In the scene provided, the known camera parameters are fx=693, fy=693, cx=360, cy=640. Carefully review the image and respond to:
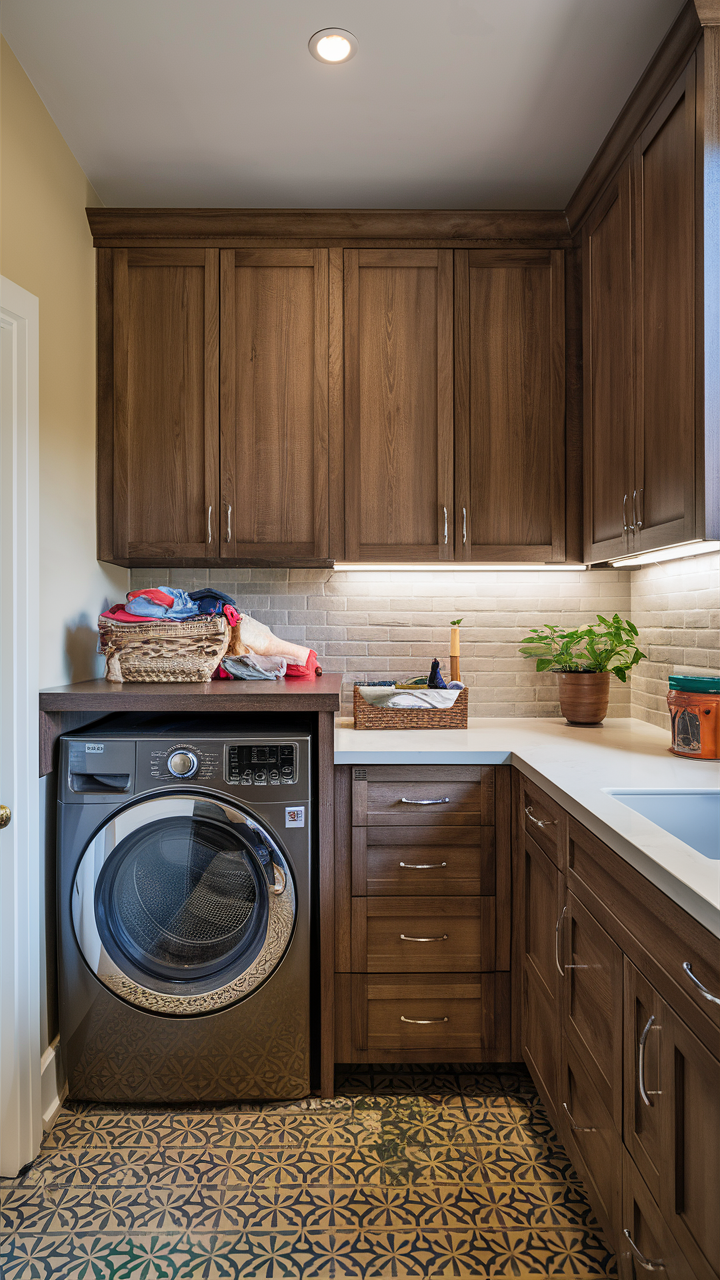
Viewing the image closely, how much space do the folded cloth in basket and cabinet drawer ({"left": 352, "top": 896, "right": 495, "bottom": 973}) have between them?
59cm

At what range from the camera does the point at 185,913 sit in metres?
1.84

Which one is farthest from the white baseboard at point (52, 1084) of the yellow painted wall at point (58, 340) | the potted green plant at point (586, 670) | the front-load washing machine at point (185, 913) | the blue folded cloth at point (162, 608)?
the potted green plant at point (586, 670)

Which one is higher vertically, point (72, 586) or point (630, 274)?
point (630, 274)

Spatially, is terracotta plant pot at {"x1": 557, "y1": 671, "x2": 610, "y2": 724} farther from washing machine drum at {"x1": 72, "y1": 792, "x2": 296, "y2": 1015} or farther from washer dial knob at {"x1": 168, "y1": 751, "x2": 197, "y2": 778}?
washer dial knob at {"x1": 168, "y1": 751, "x2": 197, "y2": 778}

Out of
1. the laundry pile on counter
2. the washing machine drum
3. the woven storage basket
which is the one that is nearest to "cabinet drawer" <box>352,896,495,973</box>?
the washing machine drum

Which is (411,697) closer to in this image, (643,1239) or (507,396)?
(507,396)

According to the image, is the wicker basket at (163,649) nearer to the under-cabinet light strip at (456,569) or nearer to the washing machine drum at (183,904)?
the washing machine drum at (183,904)

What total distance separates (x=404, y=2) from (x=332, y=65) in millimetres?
239

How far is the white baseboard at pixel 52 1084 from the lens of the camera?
1.79 meters

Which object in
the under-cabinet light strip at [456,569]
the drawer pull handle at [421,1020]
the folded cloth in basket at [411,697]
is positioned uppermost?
the under-cabinet light strip at [456,569]

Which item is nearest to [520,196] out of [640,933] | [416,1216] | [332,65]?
[332,65]

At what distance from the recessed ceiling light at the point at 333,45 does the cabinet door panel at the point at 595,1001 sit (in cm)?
203

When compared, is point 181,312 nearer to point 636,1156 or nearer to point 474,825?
point 474,825

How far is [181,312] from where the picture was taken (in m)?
2.30
